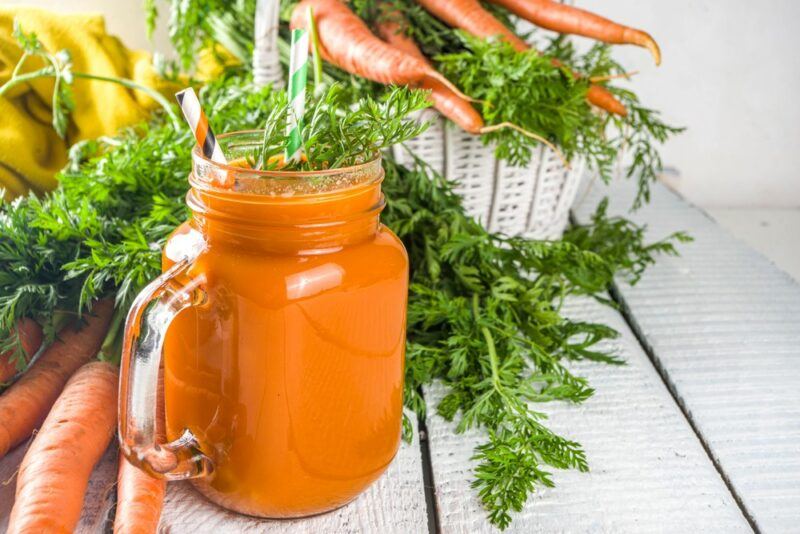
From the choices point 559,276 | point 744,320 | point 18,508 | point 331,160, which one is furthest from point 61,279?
point 744,320

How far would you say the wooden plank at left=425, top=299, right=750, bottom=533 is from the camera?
2.36ft

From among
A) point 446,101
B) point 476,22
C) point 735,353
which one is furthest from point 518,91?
point 735,353

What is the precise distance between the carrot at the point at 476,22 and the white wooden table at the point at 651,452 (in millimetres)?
304

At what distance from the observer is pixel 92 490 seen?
73 cm

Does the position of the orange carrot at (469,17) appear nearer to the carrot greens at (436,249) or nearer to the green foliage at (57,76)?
the carrot greens at (436,249)

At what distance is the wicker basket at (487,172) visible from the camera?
1.11 meters

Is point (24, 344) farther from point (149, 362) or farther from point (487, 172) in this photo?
point (487, 172)

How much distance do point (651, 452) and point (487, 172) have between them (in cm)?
49

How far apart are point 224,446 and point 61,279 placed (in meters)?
0.35

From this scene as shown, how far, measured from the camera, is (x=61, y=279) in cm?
87

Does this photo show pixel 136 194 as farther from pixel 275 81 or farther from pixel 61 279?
pixel 275 81

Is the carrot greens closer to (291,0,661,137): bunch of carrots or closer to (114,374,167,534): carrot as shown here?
(291,0,661,137): bunch of carrots

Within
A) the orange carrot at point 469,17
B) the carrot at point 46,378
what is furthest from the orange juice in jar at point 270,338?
the orange carrot at point 469,17

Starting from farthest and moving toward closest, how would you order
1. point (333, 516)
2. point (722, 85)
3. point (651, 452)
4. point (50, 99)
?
point (722, 85)
point (50, 99)
point (651, 452)
point (333, 516)
